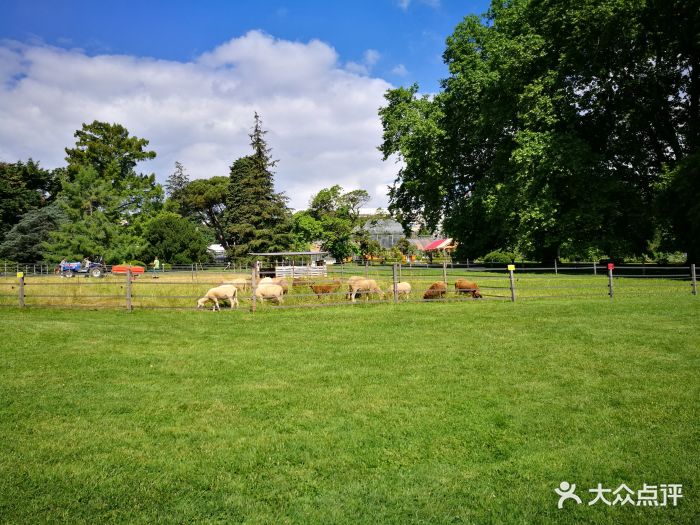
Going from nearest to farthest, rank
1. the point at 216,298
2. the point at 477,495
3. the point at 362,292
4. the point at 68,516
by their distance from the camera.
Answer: the point at 68,516, the point at 477,495, the point at 216,298, the point at 362,292

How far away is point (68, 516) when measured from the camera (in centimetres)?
335

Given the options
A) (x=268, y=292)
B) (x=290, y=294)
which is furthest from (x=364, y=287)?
(x=268, y=292)

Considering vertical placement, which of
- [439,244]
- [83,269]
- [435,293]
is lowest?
[435,293]

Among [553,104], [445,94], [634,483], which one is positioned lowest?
[634,483]

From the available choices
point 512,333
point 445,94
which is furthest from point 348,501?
point 445,94

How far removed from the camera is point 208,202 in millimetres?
69188

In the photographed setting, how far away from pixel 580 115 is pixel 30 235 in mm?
53542

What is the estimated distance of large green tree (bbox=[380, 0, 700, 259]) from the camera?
25875mm

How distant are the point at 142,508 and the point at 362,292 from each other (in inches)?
581

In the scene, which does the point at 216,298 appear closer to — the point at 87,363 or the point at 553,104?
the point at 87,363

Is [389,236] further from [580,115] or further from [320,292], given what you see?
[320,292]

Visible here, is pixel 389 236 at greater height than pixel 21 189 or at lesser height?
lesser

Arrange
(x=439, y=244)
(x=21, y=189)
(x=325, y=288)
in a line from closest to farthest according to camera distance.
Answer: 1. (x=325, y=288)
2. (x=21, y=189)
3. (x=439, y=244)

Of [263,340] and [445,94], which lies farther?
[445,94]
